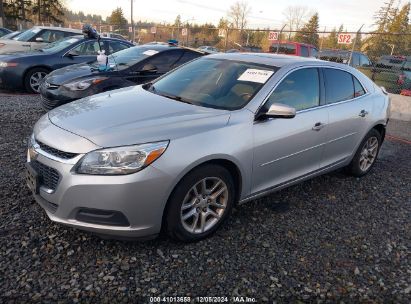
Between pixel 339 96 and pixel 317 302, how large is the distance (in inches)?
98.6

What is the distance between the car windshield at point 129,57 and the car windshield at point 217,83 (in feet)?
8.55

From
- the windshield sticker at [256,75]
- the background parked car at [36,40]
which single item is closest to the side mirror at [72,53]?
the background parked car at [36,40]

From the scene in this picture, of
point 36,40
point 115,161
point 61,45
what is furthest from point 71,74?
point 36,40

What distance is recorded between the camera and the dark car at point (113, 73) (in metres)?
6.04

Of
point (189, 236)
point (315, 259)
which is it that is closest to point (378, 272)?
point (315, 259)

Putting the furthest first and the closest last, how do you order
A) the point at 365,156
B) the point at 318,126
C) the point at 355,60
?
the point at 355,60
the point at 365,156
the point at 318,126

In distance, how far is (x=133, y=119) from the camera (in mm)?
3008

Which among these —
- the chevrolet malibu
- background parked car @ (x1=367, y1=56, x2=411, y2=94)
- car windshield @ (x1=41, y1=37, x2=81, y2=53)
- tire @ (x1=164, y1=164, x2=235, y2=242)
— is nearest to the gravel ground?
tire @ (x1=164, y1=164, x2=235, y2=242)

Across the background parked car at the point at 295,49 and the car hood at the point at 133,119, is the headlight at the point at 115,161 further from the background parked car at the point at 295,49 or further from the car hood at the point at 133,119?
the background parked car at the point at 295,49

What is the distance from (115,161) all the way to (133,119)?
20.7 inches

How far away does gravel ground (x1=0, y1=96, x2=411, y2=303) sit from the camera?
2568mm

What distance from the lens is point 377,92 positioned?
4961mm

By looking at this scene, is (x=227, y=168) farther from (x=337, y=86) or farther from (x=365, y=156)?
(x=365, y=156)

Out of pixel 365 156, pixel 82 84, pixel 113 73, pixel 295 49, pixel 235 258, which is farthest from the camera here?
pixel 295 49
